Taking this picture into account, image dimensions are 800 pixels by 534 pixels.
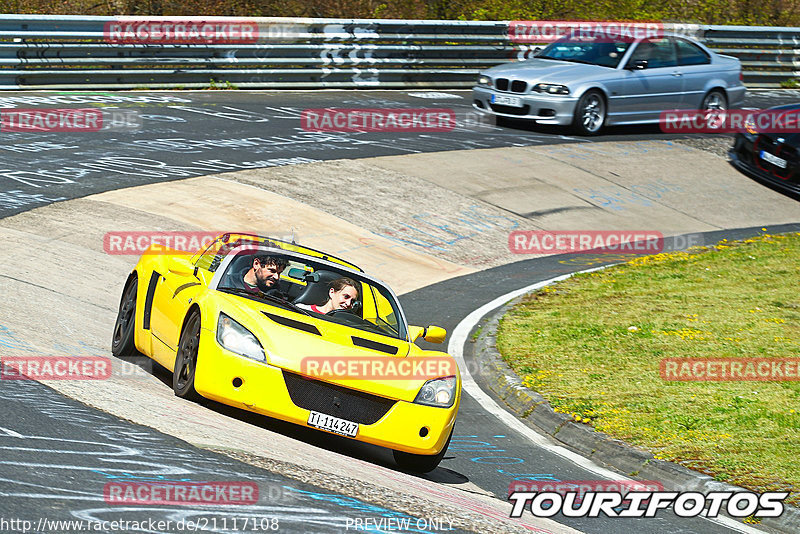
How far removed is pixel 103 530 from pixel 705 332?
8580mm

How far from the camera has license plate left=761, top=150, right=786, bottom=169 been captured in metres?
19.9

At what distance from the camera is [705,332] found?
38.8 feet

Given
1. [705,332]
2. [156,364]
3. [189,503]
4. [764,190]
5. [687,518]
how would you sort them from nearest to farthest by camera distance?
[189,503]
[687,518]
[156,364]
[705,332]
[764,190]

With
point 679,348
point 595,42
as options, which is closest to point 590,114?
point 595,42

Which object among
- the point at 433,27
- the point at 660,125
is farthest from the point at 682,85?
the point at 433,27

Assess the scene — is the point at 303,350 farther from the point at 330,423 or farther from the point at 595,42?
the point at 595,42

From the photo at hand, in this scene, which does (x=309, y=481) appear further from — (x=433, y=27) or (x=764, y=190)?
(x=433, y=27)

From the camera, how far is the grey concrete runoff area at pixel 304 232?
18.6ft

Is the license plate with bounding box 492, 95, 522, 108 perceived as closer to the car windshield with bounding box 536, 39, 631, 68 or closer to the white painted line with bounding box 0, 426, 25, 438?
the car windshield with bounding box 536, 39, 631, 68

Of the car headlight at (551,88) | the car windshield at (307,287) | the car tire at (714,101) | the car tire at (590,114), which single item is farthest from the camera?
the car tire at (714,101)

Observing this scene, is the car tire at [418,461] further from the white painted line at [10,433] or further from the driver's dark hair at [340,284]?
the white painted line at [10,433]

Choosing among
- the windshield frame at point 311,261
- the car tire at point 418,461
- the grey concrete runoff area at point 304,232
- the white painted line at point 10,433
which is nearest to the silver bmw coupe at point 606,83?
the grey concrete runoff area at point 304,232

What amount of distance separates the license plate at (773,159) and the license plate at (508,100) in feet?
15.2

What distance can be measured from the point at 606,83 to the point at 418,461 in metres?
14.8
